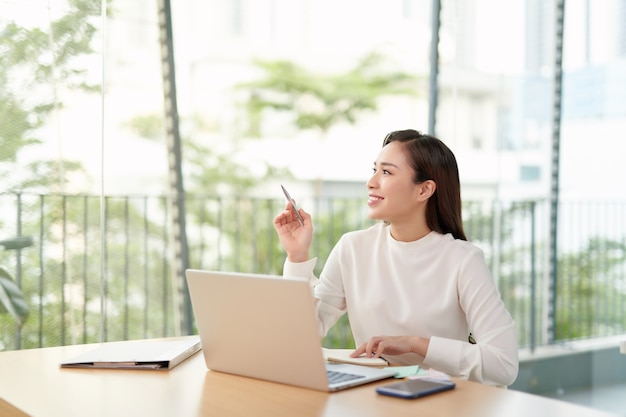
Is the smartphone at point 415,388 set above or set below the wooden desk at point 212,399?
above

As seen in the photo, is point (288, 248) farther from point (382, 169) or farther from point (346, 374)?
point (346, 374)

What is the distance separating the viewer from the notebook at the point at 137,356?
67.9 inches

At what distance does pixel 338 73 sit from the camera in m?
7.19

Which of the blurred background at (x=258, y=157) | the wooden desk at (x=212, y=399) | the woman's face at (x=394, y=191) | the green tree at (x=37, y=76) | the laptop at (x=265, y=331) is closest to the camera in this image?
the wooden desk at (x=212, y=399)

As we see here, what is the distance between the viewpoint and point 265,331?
5.05 ft

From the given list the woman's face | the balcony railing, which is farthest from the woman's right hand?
the balcony railing

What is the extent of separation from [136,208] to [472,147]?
168 centimetres

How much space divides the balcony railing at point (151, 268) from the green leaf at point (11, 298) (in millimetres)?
35

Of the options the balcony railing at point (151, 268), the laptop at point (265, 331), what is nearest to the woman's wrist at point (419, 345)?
the laptop at point (265, 331)

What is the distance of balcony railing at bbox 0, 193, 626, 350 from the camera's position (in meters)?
2.85

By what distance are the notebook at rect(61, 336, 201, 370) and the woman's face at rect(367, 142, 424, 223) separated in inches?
21.8

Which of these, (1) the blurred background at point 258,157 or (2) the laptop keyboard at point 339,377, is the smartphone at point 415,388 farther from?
(1) the blurred background at point 258,157

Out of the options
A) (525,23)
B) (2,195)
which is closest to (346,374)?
(2,195)

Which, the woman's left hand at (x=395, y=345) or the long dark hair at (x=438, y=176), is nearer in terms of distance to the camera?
the woman's left hand at (x=395, y=345)
